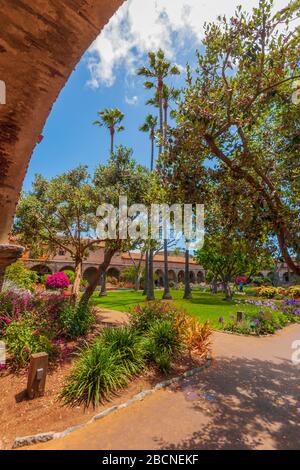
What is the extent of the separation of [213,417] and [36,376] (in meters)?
3.85

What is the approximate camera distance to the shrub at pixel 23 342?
707 cm

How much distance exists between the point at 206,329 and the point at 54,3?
913cm

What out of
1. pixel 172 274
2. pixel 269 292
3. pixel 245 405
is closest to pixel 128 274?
Result: pixel 172 274

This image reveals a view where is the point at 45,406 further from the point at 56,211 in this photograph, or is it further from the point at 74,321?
the point at 56,211

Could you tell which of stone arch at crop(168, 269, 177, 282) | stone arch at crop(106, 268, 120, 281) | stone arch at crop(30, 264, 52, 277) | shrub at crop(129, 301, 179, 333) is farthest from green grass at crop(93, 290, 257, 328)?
stone arch at crop(168, 269, 177, 282)

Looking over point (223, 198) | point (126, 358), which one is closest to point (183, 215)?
point (223, 198)

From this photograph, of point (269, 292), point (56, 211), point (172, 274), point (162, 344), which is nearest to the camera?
point (162, 344)

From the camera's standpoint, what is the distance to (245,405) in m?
5.60

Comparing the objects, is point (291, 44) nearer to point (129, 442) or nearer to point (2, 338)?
point (129, 442)

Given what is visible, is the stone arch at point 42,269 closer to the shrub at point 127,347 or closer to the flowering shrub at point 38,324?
the flowering shrub at point 38,324

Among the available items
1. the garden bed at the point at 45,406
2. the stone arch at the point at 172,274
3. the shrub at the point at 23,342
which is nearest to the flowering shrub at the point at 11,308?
the shrub at the point at 23,342

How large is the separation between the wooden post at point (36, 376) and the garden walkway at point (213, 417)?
5.34ft

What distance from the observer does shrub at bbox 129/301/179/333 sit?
31.2ft

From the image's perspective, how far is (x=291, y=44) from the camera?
4820mm
